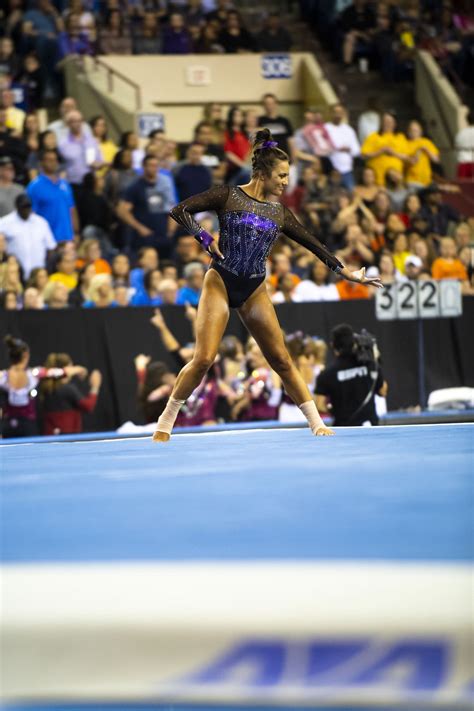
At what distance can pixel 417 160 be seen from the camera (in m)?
16.1

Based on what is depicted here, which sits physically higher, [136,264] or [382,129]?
[382,129]

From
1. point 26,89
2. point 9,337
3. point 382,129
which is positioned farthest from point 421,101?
point 9,337

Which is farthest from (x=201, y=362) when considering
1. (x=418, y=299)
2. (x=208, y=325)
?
(x=418, y=299)

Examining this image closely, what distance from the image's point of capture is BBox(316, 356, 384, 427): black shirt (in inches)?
359

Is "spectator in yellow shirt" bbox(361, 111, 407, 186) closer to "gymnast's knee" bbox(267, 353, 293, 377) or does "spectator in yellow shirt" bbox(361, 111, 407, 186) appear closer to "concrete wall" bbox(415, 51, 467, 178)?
"concrete wall" bbox(415, 51, 467, 178)

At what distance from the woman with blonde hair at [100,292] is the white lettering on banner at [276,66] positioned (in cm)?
753

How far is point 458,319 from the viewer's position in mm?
13266

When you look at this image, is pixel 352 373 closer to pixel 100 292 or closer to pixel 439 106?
pixel 100 292

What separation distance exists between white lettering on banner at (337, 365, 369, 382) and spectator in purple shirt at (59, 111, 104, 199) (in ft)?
16.8

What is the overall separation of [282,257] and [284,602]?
10035mm

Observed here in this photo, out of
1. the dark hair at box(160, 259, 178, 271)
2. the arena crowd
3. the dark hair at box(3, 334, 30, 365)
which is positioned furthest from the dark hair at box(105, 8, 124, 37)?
the dark hair at box(3, 334, 30, 365)

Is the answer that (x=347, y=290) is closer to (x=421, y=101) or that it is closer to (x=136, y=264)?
(x=136, y=264)

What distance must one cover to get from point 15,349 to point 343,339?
9.08 ft

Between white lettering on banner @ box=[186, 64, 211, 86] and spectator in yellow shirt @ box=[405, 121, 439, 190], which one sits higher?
white lettering on banner @ box=[186, 64, 211, 86]
